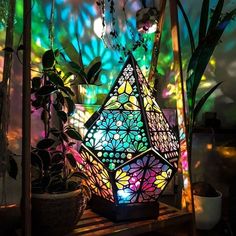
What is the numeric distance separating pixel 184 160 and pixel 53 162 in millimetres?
518

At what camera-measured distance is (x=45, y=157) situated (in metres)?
0.85

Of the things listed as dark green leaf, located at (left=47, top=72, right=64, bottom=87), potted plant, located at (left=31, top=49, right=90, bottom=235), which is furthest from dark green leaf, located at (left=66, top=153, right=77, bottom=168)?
dark green leaf, located at (left=47, top=72, right=64, bottom=87)

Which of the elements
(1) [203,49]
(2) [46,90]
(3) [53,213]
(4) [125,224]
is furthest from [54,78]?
(1) [203,49]

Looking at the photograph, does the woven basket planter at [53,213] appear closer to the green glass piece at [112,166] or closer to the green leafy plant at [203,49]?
the green glass piece at [112,166]

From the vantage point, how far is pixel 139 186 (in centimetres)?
87

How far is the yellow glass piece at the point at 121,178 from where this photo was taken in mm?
841

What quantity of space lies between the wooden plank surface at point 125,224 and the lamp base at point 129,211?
2 cm

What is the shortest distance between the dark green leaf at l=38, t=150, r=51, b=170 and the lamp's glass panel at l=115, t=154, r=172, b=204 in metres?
0.22

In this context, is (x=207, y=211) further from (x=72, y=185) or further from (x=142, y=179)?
(x=72, y=185)

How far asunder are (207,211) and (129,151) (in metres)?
0.56

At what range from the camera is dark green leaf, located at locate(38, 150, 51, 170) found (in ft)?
2.79

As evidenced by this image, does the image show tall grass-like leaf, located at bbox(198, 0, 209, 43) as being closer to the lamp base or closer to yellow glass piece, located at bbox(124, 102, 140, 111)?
yellow glass piece, located at bbox(124, 102, 140, 111)

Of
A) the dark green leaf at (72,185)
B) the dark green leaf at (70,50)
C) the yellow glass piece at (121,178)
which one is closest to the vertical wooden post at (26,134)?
the dark green leaf at (72,185)

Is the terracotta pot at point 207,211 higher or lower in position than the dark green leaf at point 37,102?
lower
